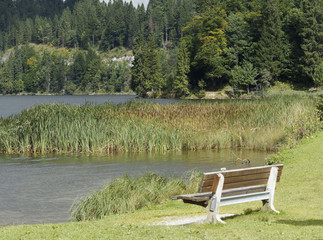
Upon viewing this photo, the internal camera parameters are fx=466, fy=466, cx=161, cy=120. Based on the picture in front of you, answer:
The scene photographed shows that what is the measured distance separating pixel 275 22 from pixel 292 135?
190ft

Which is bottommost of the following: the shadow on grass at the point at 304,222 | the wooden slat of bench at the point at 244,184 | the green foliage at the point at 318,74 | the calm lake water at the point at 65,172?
the calm lake water at the point at 65,172

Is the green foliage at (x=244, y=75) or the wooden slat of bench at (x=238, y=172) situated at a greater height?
the green foliage at (x=244, y=75)

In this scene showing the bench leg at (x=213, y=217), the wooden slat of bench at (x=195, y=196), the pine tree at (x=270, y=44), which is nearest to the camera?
the wooden slat of bench at (x=195, y=196)

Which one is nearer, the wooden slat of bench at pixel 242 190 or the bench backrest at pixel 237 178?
the bench backrest at pixel 237 178

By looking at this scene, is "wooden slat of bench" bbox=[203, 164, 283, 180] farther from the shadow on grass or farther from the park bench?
the shadow on grass

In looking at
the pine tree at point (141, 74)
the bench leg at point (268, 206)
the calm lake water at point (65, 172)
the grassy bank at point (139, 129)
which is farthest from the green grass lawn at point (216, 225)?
the pine tree at point (141, 74)

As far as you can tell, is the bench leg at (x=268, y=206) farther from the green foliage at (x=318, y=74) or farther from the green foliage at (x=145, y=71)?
the green foliage at (x=145, y=71)

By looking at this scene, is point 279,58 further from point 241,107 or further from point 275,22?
point 241,107

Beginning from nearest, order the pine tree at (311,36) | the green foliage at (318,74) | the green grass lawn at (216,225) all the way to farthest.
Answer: the green grass lawn at (216,225)
the green foliage at (318,74)
the pine tree at (311,36)

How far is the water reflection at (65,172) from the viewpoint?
41.1 feet

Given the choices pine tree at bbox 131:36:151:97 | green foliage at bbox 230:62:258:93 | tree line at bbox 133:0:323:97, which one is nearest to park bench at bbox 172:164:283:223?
tree line at bbox 133:0:323:97

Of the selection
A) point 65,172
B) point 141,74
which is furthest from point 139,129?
point 141,74

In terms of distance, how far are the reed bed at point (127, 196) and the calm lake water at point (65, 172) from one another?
0.65 meters

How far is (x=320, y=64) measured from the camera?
66000mm
